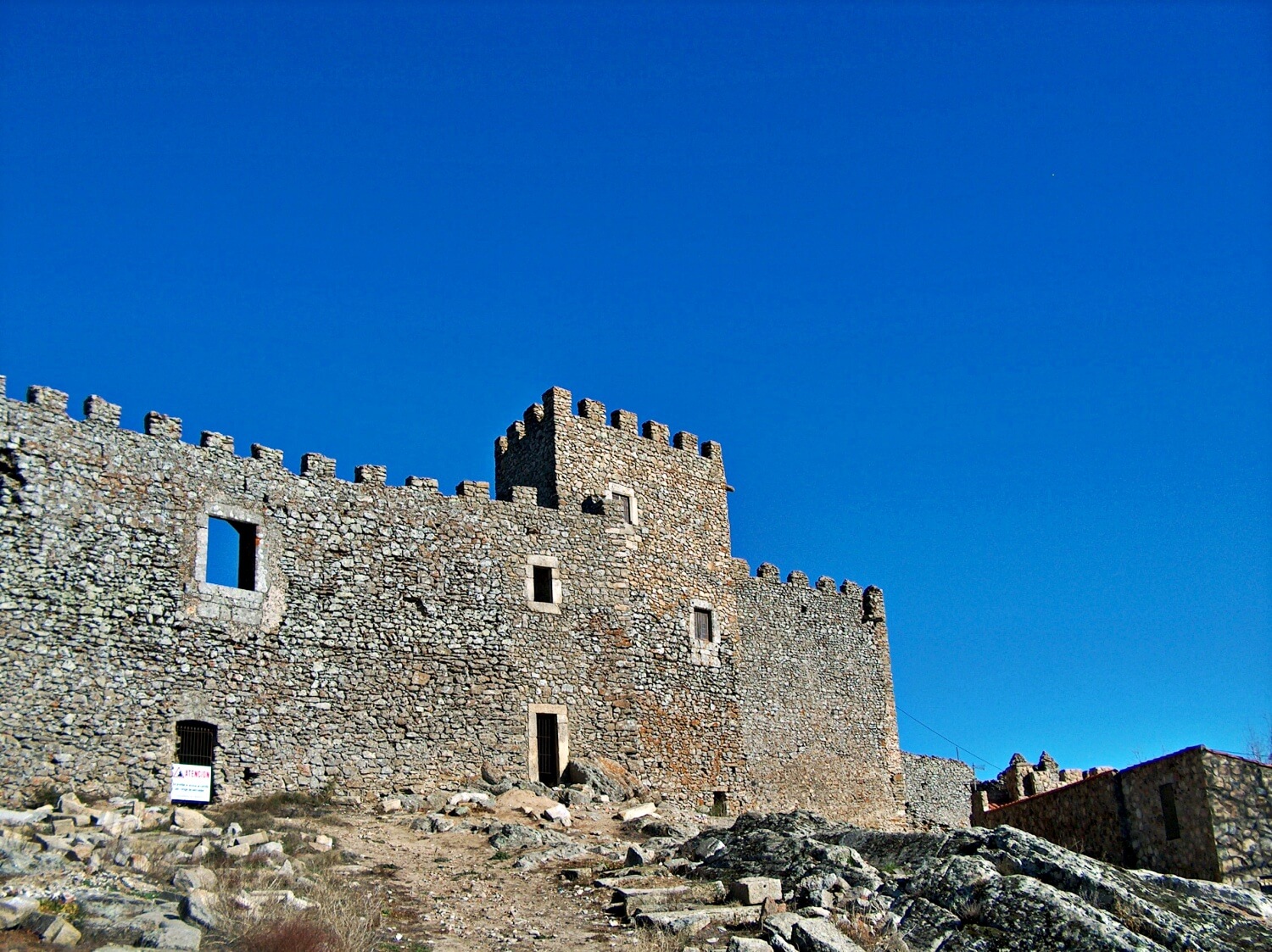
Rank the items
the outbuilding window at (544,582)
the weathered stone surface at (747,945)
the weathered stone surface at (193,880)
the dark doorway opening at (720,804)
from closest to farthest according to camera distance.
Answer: the weathered stone surface at (747,945)
the weathered stone surface at (193,880)
the outbuilding window at (544,582)
the dark doorway opening at (720,804)

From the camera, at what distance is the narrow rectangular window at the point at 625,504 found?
28.3 m

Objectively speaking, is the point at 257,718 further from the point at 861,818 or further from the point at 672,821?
the point at 861,818

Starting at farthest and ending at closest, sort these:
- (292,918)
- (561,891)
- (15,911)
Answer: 1. (561,891)
2. (292,918)
3. (15,911)

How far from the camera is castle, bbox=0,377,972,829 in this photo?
19969 millimetres

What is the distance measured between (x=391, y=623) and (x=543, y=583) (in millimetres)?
3815

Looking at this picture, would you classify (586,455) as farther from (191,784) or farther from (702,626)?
(191,784)

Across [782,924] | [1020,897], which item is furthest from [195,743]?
[1020,897]

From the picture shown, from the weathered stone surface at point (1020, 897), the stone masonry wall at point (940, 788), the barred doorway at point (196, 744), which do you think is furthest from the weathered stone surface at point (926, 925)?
the stone masonry wall at point (940, 788)

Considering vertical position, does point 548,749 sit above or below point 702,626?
below

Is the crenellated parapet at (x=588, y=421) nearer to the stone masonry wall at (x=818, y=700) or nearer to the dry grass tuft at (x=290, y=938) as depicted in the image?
the stone masonry wall at (x=818, y=700)

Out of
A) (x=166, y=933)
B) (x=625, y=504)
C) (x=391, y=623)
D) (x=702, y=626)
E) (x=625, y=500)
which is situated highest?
(x=625, y=500)

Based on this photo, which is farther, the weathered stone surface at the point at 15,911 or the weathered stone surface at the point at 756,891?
the weathered stone surface at the point at 756,891

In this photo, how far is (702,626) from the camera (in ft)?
94.9

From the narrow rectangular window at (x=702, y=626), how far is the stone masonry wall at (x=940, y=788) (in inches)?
511
